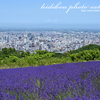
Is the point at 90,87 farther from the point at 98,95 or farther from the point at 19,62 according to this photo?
the point at 19,62

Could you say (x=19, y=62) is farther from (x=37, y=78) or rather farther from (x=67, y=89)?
(x=67, y=89)

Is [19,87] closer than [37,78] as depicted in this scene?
Yes

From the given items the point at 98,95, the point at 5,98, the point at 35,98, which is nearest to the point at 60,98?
the point at 35,98

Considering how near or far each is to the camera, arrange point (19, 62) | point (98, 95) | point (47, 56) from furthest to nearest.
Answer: point (47, 56), point (19, 62), point (98, 95)

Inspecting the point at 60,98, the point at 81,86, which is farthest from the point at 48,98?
the point at 81,86

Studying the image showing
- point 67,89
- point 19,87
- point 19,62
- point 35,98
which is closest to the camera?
point 35,98

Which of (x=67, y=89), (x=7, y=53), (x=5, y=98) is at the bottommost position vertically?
(x=7, y=53)

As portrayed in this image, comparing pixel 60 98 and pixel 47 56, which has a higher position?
pixel 60 98

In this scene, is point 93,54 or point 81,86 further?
point 93,54

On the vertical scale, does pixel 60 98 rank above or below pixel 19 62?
above
